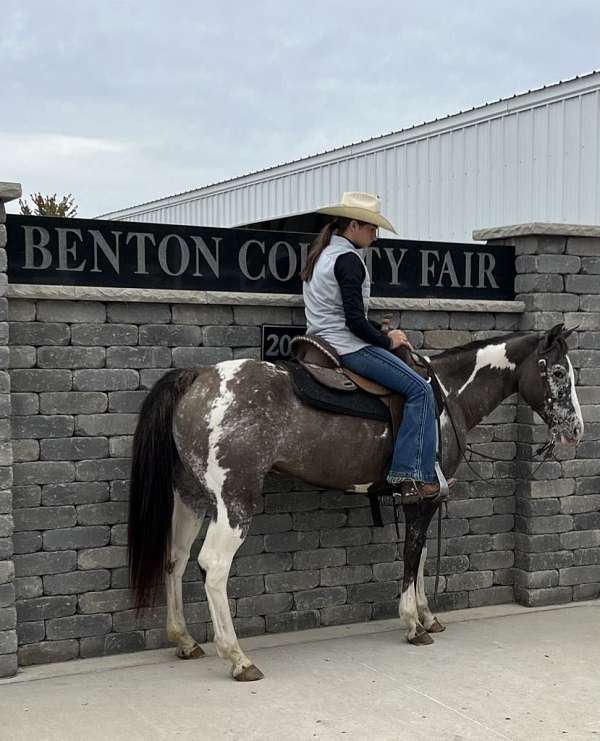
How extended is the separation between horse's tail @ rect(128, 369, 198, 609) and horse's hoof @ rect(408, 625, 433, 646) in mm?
1533

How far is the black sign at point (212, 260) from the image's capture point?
207 inches

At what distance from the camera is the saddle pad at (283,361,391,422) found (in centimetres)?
525

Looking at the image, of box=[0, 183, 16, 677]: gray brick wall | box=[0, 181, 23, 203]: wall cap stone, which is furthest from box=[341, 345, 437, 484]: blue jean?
box=[0, 181, 23, 203]: wall cap stone

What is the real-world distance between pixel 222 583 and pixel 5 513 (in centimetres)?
119

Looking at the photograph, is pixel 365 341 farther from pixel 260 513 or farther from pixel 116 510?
pixel 116 510

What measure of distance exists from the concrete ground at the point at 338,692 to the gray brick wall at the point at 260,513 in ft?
0.77

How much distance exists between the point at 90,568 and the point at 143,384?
107cm

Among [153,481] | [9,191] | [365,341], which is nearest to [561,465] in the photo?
[365,341]

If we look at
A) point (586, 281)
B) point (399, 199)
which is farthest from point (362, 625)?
point (399, 199)

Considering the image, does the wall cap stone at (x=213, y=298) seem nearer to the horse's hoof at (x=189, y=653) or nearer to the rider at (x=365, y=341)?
the rider at (x=365, y=341)

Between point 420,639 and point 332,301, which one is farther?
point 420,639

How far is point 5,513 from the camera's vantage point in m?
5.06

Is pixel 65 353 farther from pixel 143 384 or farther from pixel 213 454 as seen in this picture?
pixel 213 454

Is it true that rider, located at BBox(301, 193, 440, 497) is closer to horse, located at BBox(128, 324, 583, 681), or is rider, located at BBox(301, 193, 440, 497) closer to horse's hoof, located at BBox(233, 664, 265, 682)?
horse, located at BBox(128, 324, 583, 681)
